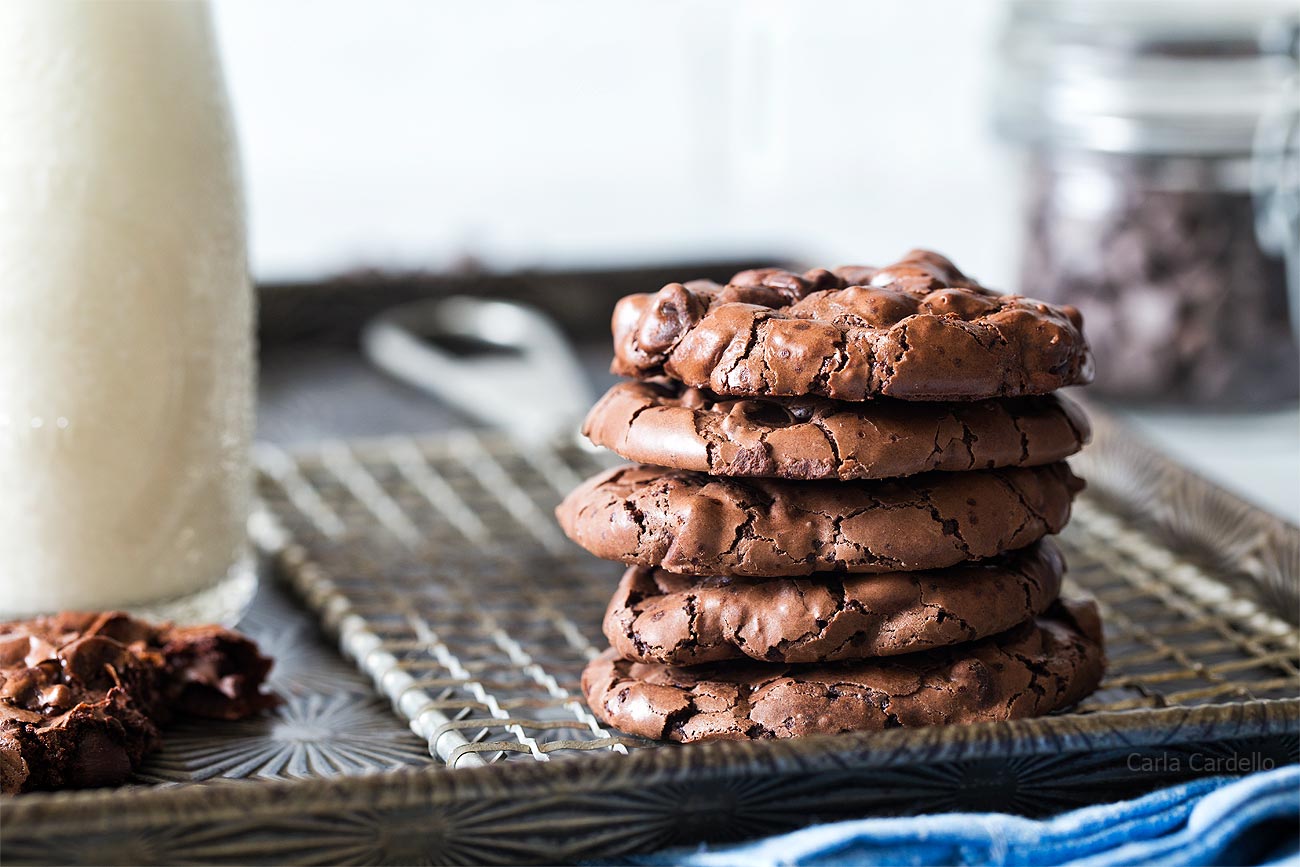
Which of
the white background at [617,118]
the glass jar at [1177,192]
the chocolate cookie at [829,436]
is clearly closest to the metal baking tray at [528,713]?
the chocolate cookie at [829,436]

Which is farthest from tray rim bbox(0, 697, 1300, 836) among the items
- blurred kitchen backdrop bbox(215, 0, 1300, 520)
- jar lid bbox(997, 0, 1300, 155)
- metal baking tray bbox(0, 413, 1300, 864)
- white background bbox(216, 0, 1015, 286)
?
white background bbox(216, 0, 1015, 286)

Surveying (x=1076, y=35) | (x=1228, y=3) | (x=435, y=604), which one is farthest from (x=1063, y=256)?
(x=435, y=604)

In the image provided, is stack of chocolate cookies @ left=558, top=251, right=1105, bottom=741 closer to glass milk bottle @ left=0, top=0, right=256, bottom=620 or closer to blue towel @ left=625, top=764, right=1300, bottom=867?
blue towel @ left=625, top=764, right=1300, bottom=867

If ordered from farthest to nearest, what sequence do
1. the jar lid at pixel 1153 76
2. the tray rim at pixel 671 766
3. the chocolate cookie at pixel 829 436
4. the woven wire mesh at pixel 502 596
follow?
the jar lid at pixel 1153 76
the woven wire mesh at pixel 502 596
the chocolate cookie at pixel 829 436
the tray rim at pixel 671 766

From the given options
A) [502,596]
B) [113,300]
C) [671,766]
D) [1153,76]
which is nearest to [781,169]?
[1153,76]

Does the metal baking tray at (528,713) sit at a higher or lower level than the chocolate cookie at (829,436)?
lower

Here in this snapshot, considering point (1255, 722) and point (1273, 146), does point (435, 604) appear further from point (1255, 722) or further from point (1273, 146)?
point (1273, 146)

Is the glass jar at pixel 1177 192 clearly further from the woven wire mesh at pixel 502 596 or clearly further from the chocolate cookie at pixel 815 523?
the chocolate cookie at pixel 815 523
